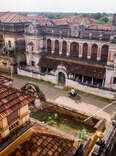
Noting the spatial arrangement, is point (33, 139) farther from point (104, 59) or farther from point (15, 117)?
point (104, 59)

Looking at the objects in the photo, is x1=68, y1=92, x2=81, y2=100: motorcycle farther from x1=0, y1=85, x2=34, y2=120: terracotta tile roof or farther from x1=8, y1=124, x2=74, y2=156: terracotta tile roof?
x1=0, y1=85, x2=34, y2=120: terracotta tile roof

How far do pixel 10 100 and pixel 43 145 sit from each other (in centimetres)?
351

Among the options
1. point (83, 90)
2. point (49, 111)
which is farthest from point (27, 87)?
point (83, 90)

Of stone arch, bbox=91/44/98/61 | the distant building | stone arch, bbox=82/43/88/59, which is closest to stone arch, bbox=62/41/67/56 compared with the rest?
stone arch, bbox=82/43/88/59

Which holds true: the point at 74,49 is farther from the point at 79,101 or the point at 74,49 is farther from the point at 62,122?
the point at 62,122

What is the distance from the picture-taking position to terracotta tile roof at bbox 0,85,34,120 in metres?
9.63

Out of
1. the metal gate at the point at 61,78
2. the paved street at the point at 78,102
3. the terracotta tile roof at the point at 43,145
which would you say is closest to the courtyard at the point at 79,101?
the paved street at the point at 78,102

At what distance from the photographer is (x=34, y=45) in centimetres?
3688

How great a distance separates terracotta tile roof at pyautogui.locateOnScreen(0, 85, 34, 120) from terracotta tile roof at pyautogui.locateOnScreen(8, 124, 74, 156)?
7.25 ft

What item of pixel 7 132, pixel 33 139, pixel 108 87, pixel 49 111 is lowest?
pixel 49 111

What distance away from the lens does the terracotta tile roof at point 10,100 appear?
963 centimetres

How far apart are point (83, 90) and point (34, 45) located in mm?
15214

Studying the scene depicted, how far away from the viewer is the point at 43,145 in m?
10.3

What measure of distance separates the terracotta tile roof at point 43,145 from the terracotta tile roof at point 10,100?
7.25 feet
